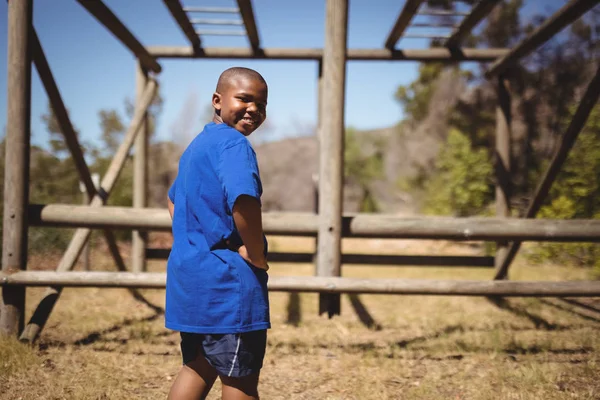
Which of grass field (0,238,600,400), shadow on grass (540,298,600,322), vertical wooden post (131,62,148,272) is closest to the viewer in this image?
grass field (0,238,600,400)

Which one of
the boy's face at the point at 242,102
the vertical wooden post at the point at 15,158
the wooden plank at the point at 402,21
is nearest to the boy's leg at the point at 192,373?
the boy's face at the point at 242,102

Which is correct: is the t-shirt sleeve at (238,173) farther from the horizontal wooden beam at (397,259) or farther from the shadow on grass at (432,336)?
the horizontal wooden beam at (397,259)

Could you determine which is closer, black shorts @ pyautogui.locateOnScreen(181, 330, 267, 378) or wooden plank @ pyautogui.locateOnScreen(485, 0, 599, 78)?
black shorts @ pyautogui.locateOnScreen(181, 330, 267, 378)

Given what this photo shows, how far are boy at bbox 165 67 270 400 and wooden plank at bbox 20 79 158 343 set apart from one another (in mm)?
2220

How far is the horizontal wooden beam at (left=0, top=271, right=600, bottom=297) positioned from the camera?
3148 millimetres

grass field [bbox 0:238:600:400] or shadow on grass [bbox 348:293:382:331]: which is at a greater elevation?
grass field [bbox 0:238:600:400]

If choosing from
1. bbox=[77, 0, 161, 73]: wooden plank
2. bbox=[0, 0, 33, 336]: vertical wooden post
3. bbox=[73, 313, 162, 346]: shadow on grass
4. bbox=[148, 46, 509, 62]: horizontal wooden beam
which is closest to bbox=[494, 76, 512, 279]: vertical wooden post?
bbox=[148, 46, 509, 62]: horizontal wooden beam

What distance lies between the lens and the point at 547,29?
410 cm

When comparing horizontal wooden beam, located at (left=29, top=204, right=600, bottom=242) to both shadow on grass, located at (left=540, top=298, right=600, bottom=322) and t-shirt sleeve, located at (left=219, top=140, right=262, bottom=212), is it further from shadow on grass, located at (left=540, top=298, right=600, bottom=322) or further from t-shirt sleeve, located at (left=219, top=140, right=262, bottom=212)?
t-shirt sleeve, located at (left=219, top=140, right=262, bottom=212)

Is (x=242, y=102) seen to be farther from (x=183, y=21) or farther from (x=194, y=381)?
(x=183, y=21)

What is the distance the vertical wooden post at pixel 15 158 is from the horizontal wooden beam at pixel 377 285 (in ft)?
1.00

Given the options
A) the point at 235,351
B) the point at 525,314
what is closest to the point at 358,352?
the point at 235,351

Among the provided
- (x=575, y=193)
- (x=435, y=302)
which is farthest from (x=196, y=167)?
(x=575, y=193)

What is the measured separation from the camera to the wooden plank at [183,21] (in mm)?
4381
